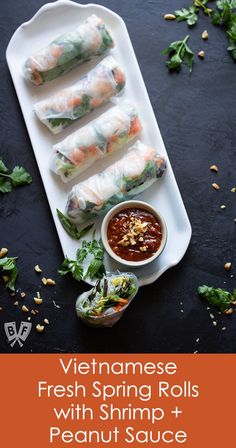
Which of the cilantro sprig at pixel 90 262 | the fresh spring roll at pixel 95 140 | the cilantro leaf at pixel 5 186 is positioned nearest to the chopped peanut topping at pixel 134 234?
the cilantro sprig at pixel 90 262

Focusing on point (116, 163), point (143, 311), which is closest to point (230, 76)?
point (116, 163)

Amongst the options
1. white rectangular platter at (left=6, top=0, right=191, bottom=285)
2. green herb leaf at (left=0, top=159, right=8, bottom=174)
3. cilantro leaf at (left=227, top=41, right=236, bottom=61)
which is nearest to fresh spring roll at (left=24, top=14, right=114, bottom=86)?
white rectangular platter at (left=6, top=0, right=191, bottom=285)

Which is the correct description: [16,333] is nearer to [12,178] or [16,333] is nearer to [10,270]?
[10,270]

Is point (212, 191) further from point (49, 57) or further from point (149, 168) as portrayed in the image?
point (49, 57)

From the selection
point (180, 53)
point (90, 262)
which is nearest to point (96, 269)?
point (90, 262)

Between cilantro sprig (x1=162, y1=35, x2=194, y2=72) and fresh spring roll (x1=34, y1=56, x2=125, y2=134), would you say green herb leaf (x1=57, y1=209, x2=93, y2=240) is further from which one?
cilantro sprig (x1=162, y1=35, x2=194, y2=72)

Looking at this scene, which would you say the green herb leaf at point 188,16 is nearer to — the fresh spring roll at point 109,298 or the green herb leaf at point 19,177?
the green herb leaf at point 19,177
